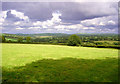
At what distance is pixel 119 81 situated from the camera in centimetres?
802

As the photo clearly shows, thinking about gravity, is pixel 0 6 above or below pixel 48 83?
above

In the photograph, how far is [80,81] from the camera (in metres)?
8.16

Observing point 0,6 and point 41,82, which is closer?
point 41,82

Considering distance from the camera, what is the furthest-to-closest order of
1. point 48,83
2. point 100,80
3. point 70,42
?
point 70,42 → point 100,80 → point 48,83

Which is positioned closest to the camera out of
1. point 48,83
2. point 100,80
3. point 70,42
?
point 48,83

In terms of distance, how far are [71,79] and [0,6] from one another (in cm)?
899

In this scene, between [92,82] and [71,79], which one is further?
[71,79]

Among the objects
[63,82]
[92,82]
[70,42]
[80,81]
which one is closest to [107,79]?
[92,82]

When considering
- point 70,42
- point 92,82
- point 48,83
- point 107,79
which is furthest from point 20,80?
point 70,42

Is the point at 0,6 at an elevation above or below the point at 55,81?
above

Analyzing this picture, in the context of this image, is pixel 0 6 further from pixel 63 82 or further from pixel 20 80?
pixel 63 82

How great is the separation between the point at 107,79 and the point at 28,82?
22.2 ft

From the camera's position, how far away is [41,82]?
804 centimetres

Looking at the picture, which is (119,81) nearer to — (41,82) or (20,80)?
(41,82)
